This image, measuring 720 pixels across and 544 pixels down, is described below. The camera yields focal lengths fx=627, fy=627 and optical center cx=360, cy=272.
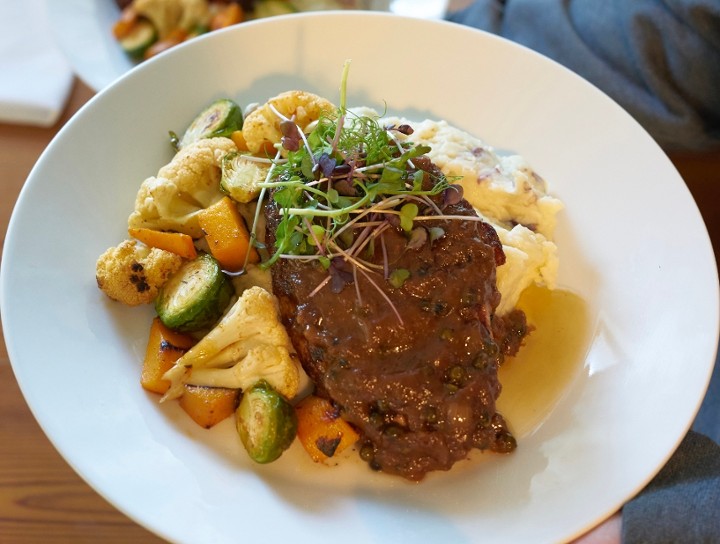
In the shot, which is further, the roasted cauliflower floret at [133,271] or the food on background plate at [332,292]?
the roasted cauliflower floret at [133,271]

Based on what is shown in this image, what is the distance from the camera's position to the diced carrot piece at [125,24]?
3.39 meters

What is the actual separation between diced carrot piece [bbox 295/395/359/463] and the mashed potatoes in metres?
0.79

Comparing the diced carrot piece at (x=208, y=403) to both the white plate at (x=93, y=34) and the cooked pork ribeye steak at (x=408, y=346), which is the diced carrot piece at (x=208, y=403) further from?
the white plate at (x=93, y=34)

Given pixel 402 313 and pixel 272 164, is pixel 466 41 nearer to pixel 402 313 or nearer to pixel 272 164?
pixel 272 164

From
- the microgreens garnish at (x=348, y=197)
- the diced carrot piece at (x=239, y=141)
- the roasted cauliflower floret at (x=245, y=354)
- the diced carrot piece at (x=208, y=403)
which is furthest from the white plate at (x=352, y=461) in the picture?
the microgreens garnish at (x=348, y=197)

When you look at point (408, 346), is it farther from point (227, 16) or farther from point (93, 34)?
point (93, 34)

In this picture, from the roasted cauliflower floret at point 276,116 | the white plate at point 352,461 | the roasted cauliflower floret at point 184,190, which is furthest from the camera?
the roasted cauliflower floret at point 276,116

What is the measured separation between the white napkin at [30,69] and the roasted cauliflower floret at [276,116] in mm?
1223

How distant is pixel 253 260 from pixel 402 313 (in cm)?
67

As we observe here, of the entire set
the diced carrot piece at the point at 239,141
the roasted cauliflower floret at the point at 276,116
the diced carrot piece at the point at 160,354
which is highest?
the roasted cauliflower floret at the point at 276,116

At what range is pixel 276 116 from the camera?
98.3 inches

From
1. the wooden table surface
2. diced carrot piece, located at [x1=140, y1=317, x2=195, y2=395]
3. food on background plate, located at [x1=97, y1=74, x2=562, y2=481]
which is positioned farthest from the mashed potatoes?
the wooden table surface

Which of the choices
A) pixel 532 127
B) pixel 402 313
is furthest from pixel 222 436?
pixel 532 127

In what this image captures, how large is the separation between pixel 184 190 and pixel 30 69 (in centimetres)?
148
